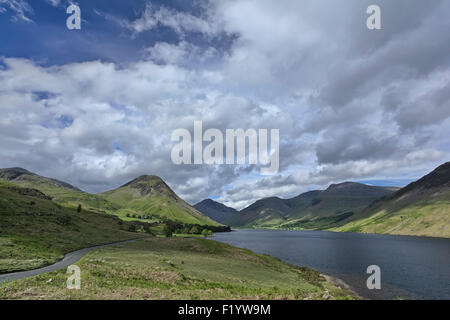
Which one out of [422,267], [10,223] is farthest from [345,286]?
[10,223]

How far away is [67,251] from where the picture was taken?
67.9 meters

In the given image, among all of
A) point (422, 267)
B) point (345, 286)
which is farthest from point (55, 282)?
point (422, 267)

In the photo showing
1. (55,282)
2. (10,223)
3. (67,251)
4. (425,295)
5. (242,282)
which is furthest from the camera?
(10,223)

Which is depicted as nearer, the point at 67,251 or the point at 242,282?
the point at 242,282

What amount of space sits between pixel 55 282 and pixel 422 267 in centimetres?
11007
